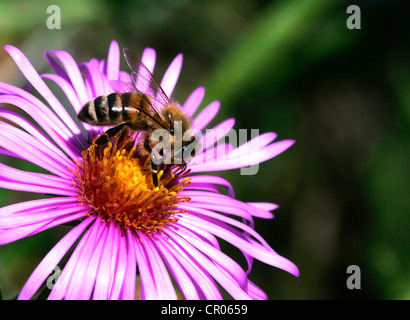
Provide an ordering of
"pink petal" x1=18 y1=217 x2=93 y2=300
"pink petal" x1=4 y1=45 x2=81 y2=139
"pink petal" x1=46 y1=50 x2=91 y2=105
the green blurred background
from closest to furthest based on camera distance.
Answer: "pink petal" x1=18 y1=217 x2=93 y2=300
"pink petal" x1=4 y1=45 x2=81 y2=139
"pink petal" x1=46 y1=50 x2=91 y2=105
the green blurred background

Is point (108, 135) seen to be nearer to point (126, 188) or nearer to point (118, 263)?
point (126, 188)

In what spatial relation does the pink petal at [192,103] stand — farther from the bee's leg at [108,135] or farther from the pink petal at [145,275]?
the pink petal at [145,275]

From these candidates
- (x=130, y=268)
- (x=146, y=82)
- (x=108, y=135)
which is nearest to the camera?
(x=130, y=268)

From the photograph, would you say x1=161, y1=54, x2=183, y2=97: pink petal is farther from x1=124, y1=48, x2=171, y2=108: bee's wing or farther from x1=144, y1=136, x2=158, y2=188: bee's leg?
x1=144, y1=136, x2=158, y2=188: bee's leg

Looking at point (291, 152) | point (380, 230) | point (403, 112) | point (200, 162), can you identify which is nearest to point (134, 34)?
point (291, 152)

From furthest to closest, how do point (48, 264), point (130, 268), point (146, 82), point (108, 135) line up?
1. point (146, 82)
2. point (108, 135)
3. point (130, 268)
4. point (48, 264)

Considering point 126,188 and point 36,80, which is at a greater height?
point 36,80

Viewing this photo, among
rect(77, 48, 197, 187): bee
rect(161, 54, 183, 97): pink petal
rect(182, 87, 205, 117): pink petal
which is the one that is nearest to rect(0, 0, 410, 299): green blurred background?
rect(182, 87, 205, 117): pink petal

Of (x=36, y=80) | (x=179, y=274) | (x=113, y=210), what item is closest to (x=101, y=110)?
(x=36, y=80)
